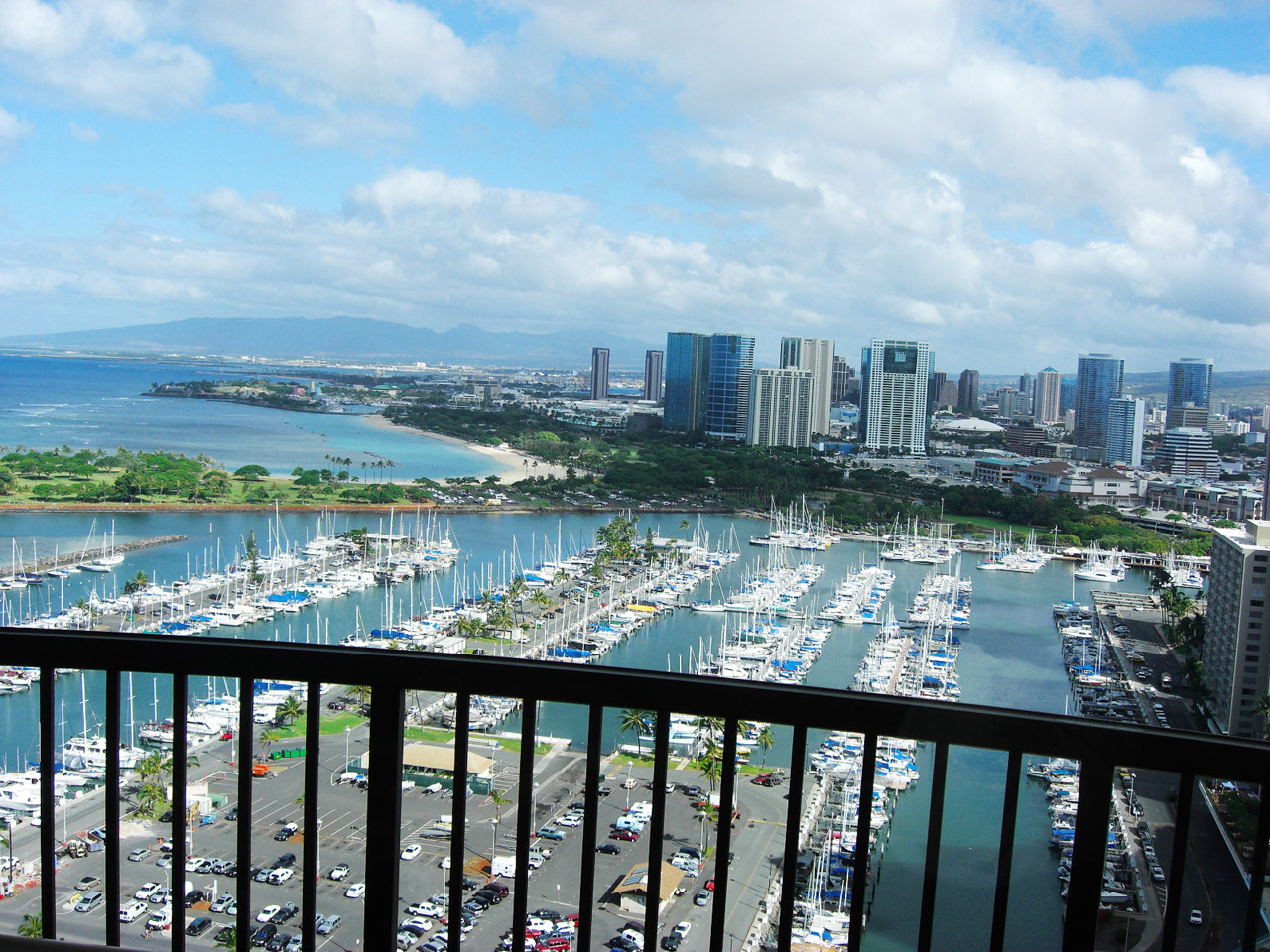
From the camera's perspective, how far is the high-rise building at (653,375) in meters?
13.9

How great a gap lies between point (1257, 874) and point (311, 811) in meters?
0.68

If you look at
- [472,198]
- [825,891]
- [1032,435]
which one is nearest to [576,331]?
[472,198]

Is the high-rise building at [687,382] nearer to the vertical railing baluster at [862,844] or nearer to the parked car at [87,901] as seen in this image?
the parked car at [87,901]

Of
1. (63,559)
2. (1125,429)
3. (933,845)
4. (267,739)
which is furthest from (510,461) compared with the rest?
(933,845)

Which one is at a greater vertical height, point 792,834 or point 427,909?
point 792,834

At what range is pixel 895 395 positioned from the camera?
12758mm

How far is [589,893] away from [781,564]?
36.7 ft

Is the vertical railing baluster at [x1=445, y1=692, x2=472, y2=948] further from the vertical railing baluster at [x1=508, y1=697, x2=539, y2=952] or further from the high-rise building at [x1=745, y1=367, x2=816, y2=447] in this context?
the high-rise building at [x1=745, y1=367, x2=816, y2=447]

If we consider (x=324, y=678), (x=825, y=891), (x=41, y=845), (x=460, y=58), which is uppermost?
(x=460, y=58)

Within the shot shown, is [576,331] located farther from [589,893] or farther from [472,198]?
[589,893]

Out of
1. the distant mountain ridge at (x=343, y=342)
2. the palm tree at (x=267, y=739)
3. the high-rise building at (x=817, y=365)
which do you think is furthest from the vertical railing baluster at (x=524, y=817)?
the high-rise building at (x=817, y=365)

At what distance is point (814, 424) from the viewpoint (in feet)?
42.5

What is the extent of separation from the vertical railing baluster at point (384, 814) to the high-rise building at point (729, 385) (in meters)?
12.1

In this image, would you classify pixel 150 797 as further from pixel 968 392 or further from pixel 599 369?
pixel 599 369
